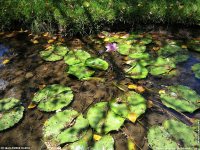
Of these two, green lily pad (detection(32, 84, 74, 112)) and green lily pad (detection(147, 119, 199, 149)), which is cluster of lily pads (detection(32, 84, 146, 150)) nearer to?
green lily pad (detection(32, 84, 74, 112))

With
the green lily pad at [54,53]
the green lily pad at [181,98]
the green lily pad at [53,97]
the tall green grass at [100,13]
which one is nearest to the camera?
the green lily pad at [181,98]

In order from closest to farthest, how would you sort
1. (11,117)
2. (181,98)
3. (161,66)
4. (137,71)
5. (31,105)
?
(11,117) < (181,98) < (31,105) < (137,71) < (161,66)

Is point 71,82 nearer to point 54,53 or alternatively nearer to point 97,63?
point 97,63

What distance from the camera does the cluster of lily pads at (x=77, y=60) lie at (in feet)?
13.4

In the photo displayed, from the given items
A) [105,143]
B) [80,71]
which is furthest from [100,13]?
[105,143]

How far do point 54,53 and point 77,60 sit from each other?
1.89 feet

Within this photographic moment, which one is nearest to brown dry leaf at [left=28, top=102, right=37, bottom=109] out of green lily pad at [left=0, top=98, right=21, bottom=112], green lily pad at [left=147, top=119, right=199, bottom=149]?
green lily pad at [left=0, top=98, right=21, bottom=112]

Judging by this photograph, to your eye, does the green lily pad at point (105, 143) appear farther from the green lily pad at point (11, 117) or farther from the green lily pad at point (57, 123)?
the green lily pad at point (11, 117)

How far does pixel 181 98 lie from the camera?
11.4 feet

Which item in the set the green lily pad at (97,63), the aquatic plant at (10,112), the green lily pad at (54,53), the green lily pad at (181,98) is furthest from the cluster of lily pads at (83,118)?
the green lily pad at (54,53)

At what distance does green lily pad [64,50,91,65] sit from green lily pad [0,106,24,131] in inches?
49.8

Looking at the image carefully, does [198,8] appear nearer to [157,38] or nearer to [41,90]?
[157,38]

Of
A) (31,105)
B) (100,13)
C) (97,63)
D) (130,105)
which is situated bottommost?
(31,105)

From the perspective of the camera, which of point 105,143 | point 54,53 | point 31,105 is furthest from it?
point 54,53
